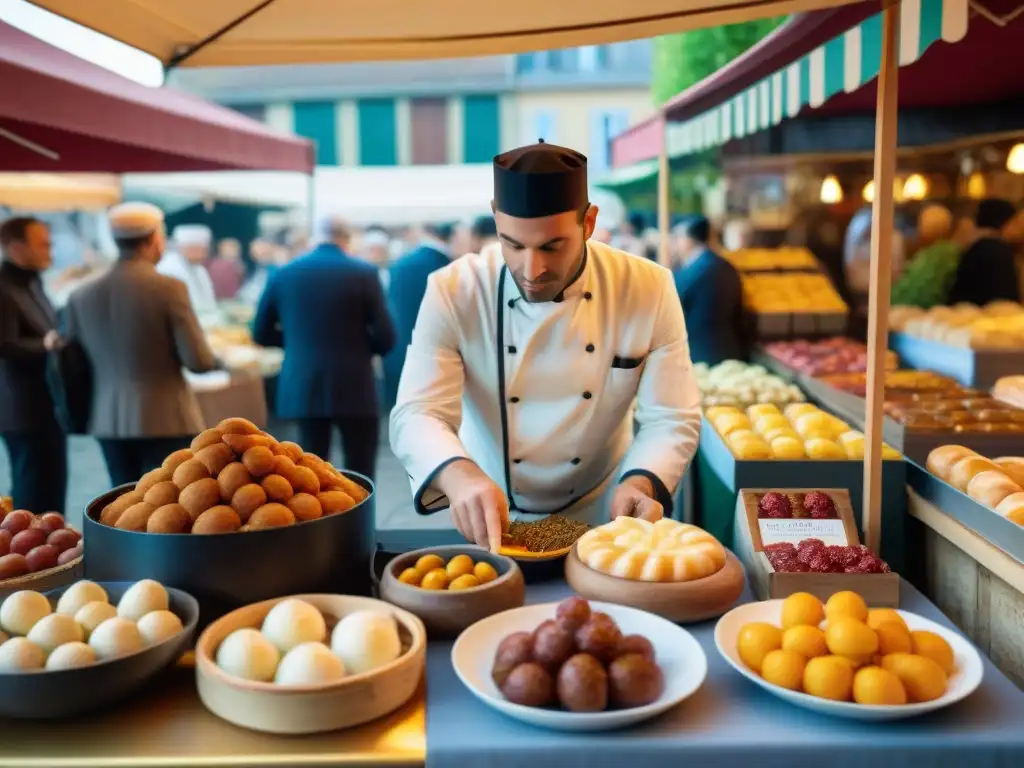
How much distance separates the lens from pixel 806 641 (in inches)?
57.9

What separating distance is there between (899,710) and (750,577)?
0.70 metres

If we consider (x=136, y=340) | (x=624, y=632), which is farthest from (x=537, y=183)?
(x=136, y=340)

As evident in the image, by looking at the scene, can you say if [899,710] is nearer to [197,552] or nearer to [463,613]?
[463,613]

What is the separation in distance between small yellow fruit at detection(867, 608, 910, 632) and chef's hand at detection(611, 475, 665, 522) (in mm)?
502

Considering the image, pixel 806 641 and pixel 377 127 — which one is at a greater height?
pixel 377 127

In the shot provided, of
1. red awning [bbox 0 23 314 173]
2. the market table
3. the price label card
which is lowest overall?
the market table

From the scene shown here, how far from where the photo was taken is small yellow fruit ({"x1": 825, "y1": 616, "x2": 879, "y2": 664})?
1426 mm

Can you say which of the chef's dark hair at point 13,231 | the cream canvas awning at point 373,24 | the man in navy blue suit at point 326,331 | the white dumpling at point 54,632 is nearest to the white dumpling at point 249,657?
the white dumpling at point 54,632

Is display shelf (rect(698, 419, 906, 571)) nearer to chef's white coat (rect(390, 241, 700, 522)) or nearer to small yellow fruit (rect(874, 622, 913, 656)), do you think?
chef's white coat (rect(390, 241, 700, 522))

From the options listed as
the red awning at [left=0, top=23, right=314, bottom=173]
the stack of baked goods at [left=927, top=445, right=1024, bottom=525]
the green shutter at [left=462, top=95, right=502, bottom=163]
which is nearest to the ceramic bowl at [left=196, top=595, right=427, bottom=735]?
the stack of baked goods at [left=927, top=445, right=1024, bottom=525]

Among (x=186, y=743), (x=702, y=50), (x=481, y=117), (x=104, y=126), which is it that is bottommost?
(x=186, y=743)

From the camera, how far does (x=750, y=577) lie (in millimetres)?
2025

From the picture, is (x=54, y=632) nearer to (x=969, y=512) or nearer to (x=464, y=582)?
(x=464, y=582)

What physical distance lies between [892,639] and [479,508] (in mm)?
806
